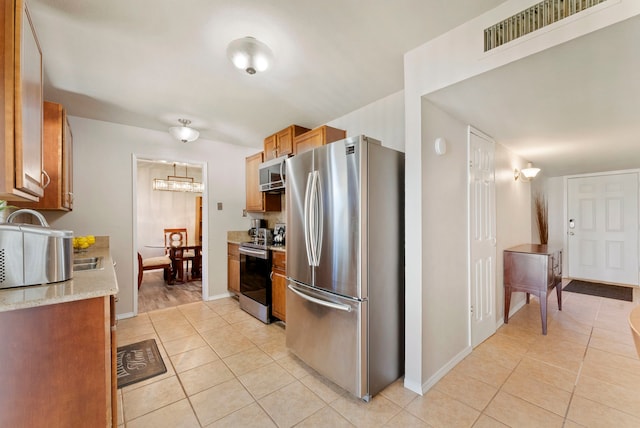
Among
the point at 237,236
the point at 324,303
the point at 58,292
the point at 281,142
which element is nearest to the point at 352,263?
the point at 324,303

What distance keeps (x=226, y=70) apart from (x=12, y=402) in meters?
2.26

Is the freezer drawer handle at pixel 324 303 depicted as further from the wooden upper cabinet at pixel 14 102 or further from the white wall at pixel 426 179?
the wooden upper cabinet at pixel 14 102

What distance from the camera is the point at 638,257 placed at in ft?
14.6

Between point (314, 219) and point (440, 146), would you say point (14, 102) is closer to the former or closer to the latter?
point (314, 219)

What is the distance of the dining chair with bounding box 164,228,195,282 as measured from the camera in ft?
17.1

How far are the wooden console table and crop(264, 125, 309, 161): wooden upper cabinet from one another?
2847mm

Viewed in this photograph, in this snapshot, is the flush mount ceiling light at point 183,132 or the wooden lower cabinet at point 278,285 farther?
the flush mount ceiling light at point 183,132

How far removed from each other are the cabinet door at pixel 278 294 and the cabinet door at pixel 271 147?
5.17ft

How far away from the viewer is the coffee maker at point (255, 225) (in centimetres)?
419

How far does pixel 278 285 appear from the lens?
296cm

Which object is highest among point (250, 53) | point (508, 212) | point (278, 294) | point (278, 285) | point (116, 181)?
point (250, 53)

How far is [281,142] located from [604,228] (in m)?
5.82

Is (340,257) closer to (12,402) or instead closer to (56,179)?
(12,402)

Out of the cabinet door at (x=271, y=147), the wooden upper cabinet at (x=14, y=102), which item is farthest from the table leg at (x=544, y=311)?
the wooden upper cabinet at (x=14, y=102)
